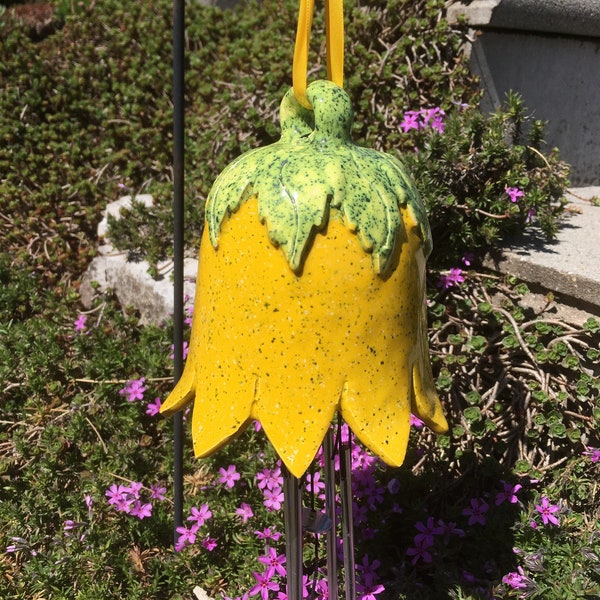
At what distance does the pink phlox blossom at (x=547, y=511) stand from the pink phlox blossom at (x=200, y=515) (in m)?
1.07

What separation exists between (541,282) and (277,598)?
1.40 meters

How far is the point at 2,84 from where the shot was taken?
12.7 feet

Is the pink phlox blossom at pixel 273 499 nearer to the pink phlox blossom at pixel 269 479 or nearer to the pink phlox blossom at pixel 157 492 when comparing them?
the pink phlox blossom at pixel 269 479

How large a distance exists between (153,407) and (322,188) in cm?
169

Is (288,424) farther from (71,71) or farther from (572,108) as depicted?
(71,71)

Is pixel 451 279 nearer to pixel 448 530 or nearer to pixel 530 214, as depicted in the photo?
pixel 530 214

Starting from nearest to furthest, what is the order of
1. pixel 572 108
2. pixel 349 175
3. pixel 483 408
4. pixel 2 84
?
1. pixel 349 175
2. pixel 483 408
3. pixel 572 108
4. pixel 2 84

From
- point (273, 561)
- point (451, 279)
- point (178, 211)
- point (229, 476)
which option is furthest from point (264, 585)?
point (451, 279)

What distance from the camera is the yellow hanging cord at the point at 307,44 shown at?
1188mm

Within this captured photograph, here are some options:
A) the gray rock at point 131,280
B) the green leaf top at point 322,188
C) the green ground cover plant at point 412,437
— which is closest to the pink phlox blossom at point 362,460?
A: the green ground cover plant at point 412,437

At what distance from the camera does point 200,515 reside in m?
2.14

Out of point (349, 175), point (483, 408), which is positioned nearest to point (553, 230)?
point (483, 408)

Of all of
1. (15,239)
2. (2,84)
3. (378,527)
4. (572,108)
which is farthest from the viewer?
(2,84)

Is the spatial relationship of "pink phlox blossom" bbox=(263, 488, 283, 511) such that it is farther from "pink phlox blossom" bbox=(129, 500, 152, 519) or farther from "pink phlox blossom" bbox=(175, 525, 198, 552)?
"pink phlox blossom" bbox=(129, 500, 152, 519)
